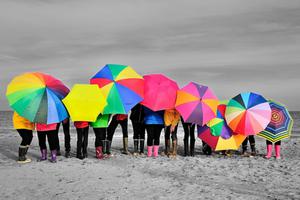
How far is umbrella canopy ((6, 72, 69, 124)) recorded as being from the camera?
807 cm

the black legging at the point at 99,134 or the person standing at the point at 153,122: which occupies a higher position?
the person standing at the point at 153,122

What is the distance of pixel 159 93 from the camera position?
356 inches

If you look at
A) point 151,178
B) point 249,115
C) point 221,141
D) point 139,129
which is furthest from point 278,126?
point 151,178

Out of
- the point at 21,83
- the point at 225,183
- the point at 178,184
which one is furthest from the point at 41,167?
the point at 225,183

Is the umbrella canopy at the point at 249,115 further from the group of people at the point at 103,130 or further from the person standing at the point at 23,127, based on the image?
the person standing at the point at 23,127

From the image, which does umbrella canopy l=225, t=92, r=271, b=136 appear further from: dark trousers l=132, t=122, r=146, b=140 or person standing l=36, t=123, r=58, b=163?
person standing l=36, t=123, r=58, b=163

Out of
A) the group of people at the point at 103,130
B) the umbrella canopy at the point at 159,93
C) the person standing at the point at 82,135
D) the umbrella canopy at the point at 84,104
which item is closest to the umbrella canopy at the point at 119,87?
the umbrella canopy at the point at 159,93

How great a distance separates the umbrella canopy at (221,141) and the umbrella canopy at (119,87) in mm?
2366

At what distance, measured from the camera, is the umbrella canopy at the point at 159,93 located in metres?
8.99

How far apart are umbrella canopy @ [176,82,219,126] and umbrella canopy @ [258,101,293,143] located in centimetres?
180

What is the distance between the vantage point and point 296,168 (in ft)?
28.2

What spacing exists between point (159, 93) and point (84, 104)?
6.90ft

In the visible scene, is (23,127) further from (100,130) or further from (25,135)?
(100,130)

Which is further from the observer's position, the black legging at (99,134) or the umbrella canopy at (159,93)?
the black legging at (99,134)
